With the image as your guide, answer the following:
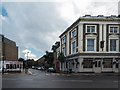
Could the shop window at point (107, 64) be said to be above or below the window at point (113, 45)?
below

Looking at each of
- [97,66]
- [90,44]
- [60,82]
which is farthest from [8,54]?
[60,82]

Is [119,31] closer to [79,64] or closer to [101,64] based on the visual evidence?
[101,64]

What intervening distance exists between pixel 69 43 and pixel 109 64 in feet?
43.7

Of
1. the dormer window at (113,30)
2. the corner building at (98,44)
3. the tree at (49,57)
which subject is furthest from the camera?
the tree at (49,57)

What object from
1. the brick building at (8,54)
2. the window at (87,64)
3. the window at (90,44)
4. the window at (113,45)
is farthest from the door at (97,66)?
the brick building at (8,54)

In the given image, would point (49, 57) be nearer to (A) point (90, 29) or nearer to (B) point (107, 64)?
(A) point (90, 29)

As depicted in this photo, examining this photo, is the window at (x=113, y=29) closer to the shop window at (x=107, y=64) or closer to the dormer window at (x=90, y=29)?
the dormer window at (x=90, y=29)

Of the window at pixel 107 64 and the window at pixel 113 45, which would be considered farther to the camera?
the window at pixel 113 45

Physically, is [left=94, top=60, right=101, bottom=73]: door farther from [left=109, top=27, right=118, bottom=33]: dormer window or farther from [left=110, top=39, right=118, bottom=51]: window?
[left=109, top=27, right=118, bottom=33]: dormer window

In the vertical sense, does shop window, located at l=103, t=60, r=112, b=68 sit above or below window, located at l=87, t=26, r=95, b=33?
below

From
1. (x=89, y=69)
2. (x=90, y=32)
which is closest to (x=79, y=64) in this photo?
(x=89, y=69)

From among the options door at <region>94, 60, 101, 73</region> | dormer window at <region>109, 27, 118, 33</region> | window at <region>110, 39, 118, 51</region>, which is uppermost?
dormer window at <region>109, 27, 118, 33</region>

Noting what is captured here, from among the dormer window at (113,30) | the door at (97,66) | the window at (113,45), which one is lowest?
the door at (97,66)

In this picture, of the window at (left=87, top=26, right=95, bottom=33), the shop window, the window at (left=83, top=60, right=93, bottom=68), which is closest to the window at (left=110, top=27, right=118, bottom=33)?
the window at (left=87, top=26, right=95, bottom=33)
